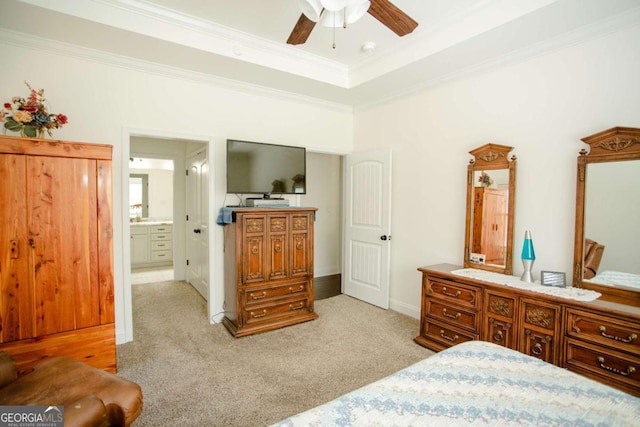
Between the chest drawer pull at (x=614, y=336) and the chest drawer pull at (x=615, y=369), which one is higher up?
the chest drawer pull at (x=614, y=336)

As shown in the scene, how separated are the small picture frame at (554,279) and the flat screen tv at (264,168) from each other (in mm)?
2639

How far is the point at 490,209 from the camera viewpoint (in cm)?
305

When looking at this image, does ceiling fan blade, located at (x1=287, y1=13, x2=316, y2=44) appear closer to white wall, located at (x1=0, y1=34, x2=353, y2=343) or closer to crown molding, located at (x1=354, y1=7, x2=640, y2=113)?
white wall, located at (x1=0, y1=34, x2=353, y2=343)

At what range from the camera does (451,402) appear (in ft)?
3.85

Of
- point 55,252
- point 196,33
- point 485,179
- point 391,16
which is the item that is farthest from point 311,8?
point 55,252

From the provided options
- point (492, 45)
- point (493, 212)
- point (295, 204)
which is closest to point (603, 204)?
point (493, 212)

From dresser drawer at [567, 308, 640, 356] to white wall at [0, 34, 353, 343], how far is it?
11.0ft

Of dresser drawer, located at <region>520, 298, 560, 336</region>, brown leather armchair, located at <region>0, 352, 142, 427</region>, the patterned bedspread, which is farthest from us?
dresser drawer, located at <region>520, 298, 560, 336</region>

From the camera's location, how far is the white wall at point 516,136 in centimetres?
240

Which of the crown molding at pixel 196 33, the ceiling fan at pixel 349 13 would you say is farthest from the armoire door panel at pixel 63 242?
the ceiling fan at pixel 349 13

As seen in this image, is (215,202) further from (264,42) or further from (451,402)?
(451,402)

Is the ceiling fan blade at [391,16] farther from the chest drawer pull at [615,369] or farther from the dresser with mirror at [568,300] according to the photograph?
the chest drawer pull at [615,369]

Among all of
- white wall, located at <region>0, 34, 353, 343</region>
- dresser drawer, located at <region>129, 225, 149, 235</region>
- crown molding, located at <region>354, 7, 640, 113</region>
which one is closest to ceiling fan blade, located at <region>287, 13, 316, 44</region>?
white wall, located at <region>0, 34, 353, 343</region>

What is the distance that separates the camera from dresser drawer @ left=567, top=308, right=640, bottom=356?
6.32 feet
